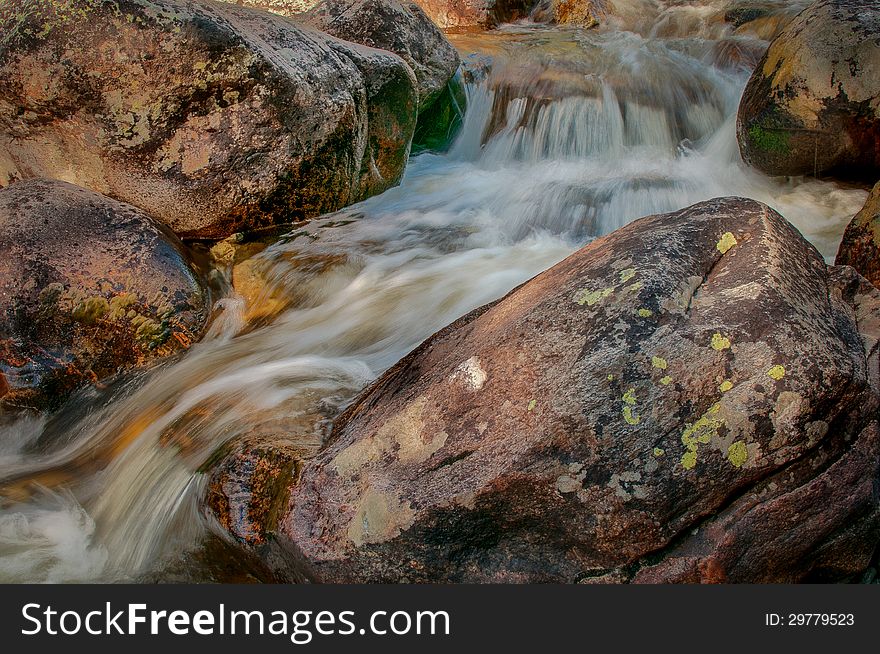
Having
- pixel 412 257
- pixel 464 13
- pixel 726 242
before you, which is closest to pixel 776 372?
pixel 726 242

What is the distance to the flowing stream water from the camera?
3609 millimetres

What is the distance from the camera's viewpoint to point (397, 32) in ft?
23.3

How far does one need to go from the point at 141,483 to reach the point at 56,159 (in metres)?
2.67

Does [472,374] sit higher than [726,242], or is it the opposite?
[726,242]

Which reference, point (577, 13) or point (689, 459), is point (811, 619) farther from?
point (577, 13)

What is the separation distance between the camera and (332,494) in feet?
9.47

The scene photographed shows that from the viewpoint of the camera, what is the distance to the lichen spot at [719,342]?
8.50 ft

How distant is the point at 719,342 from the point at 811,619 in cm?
90

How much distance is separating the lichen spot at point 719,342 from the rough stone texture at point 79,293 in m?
3.18

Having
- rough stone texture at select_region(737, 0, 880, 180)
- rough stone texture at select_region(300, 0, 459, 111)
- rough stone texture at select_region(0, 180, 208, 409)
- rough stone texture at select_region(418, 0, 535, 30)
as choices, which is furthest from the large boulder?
rough stone texture at select_region(418, 0, 535, 30)

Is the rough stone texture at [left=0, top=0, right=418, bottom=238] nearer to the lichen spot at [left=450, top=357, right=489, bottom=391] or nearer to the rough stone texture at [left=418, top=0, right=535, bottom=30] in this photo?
the lichen spot at [left=450, top=357, right=489, bottom=391]

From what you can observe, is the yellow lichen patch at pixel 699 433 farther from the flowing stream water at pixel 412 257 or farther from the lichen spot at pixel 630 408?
the flowing stream water at pixel 412 257

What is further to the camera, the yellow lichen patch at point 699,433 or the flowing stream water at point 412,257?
the flowing stream water at point 412,257

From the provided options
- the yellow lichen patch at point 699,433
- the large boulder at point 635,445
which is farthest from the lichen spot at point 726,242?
the yellow lichen patch at point 699,433
